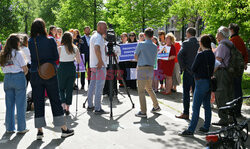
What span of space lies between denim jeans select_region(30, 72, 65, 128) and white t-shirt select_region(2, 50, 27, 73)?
41 cm

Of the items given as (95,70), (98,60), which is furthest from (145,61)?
(95,70)

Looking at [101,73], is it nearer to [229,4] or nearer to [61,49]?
[61,49]

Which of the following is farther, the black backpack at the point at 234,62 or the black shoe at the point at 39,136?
the black backpack at the point at 234,62

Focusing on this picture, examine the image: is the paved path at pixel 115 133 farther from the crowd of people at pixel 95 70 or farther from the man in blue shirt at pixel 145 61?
the man in blue shirt at pixel 145 61

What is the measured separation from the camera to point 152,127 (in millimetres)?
6203

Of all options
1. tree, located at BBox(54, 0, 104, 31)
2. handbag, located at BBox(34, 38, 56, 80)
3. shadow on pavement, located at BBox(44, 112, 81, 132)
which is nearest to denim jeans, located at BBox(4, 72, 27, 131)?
shadow on pavement, located at BBox(44, 112, 81, 132)

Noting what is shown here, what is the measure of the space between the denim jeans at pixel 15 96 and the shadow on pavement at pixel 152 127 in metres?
2.35

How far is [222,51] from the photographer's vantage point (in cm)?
653

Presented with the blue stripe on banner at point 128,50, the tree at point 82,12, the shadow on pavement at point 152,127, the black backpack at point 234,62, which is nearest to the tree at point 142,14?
the tree at point 82,12

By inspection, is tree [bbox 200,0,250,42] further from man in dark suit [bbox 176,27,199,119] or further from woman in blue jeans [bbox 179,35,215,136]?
woman in blue jeans [bbox 179,35,215,136]

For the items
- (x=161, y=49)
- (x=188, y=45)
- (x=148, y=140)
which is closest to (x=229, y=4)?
(x=161, y=49)

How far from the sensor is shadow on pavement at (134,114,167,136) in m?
5.90

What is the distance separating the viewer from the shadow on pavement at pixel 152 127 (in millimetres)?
5902

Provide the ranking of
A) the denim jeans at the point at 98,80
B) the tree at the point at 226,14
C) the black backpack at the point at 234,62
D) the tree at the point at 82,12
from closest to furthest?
the black backpack at the point at 234,62, the denim jeans at the point at 98,80, the tree at the point at 226,14, the tree at the point at 82,12
